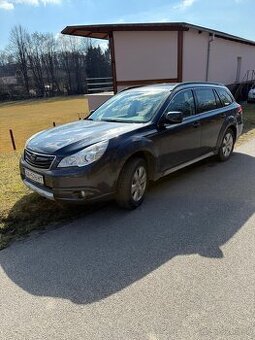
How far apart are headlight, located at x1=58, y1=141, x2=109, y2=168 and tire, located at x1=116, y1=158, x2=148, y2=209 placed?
50 cm

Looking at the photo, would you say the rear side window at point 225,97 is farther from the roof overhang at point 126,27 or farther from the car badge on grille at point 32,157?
the roof overhang at point 126,27

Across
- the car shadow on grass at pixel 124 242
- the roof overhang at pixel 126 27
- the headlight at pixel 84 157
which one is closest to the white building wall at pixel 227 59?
the roof overhang at pixel 126 27

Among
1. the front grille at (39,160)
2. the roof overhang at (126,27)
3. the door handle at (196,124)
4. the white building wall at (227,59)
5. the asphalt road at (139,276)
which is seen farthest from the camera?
the white building wall at (227,59)

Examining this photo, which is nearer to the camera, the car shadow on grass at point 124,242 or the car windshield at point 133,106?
the car shadow on grass at point 124,242

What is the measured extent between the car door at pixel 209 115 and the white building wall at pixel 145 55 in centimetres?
821

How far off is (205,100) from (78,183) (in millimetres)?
3402

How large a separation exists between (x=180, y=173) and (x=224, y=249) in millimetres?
2768

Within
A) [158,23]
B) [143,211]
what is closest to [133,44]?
[158,23]

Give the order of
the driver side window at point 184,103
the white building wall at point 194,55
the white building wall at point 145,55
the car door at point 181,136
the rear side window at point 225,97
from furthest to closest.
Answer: the white building wall at point 194,55, the white building wall at point 145,55, the rear side window at point 225,97, the driver side window at point 184,103, the car door at point 181,136

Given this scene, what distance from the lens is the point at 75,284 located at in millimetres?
2812

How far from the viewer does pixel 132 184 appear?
4.27m

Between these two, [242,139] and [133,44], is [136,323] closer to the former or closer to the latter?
[242,139]

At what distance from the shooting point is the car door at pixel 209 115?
18.8 ft

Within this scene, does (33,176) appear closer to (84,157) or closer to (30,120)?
(84,157)
